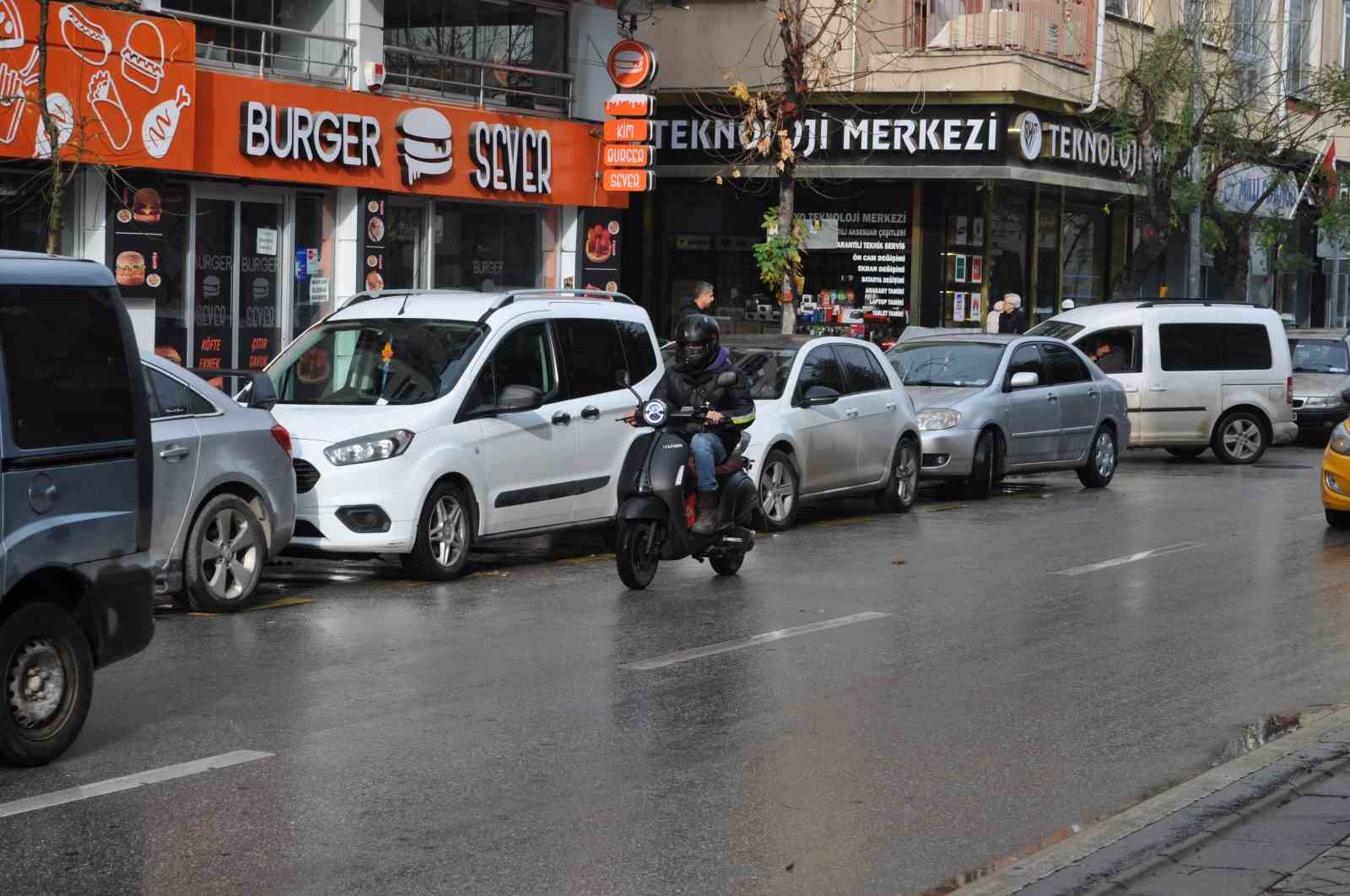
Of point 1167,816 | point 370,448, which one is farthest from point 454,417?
point 1167,816

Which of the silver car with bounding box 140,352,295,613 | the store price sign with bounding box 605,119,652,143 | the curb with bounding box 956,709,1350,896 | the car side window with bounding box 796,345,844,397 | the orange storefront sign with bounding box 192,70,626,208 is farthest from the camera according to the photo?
the store price sign with bounding box 605,119,652,143

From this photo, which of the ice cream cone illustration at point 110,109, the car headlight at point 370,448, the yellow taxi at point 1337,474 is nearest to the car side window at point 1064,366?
the yellow taxi at point 1337,474

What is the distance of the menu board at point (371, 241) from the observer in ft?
75.5

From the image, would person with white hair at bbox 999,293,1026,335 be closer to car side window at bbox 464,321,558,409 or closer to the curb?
car side window at bbox 464,321,558,409

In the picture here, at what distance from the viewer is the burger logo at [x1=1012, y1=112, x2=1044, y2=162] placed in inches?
1208

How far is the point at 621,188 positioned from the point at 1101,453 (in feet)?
28.4

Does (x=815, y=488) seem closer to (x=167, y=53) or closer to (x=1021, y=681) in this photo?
(x=1021, y=681)

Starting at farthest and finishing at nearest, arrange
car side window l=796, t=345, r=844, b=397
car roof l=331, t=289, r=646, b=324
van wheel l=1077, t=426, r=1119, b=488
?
van wheel l=1077, t=426, r=1119, b=488
car side window l=796, t=345, r=844, b=397
car roof l=331, t=289, r=646, b=324

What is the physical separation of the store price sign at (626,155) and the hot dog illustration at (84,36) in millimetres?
8729

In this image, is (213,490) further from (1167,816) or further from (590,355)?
(1167,816)

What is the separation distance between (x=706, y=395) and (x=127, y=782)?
5955 mm

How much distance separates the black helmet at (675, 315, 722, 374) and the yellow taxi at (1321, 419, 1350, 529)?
6.08 meters

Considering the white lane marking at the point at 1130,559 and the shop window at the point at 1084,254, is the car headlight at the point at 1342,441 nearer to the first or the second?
the white lane marking at the point at 1130,559

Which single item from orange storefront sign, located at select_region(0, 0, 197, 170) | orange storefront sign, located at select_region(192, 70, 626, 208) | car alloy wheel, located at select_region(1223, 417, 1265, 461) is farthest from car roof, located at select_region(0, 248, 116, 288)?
car alloy wheel, located at select_region(1223, 417, 1265, 461)
